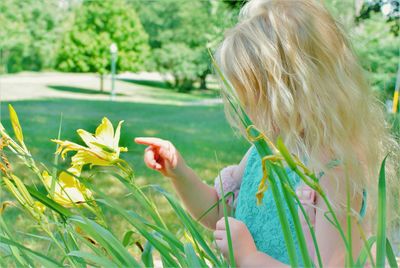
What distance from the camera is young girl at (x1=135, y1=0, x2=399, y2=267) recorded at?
0.81 meters

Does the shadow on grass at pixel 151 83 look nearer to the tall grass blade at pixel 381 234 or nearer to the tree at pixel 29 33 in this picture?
the tree at pixel 29 33

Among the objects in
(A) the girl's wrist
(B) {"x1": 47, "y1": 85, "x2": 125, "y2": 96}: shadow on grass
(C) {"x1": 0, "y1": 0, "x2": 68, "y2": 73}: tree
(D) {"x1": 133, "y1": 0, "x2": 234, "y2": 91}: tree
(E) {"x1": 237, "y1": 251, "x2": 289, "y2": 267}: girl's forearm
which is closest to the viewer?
(E) {"x1": 237, "y1": 251, "x2": 289, "y2": 267}: girl's forearm

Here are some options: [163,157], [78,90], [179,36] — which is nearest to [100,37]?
[179,36]

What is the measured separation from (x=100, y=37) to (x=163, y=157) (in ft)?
23.1

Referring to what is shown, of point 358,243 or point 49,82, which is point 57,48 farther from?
point 358,243

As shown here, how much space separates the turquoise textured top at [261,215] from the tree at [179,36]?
6.66 meters

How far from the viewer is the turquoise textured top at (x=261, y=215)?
100cm

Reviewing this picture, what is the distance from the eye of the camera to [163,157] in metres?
0.97

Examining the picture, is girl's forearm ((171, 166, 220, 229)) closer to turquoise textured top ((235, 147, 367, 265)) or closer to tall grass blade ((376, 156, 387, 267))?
turquoise textured top ((235, 147, 367, 265))

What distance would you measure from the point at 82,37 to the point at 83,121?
2117mm

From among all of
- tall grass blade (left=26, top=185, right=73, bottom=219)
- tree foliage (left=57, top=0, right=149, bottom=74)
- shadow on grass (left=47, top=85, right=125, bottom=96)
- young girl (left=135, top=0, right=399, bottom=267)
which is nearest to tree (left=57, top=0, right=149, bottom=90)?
tree foliage (left=57, top=0, right=149, bottom=74)

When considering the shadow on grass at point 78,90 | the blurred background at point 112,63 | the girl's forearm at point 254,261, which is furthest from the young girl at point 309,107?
the shadow on grass at point 78,90

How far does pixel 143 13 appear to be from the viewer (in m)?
8.23

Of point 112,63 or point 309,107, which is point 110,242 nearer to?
point 309,107
